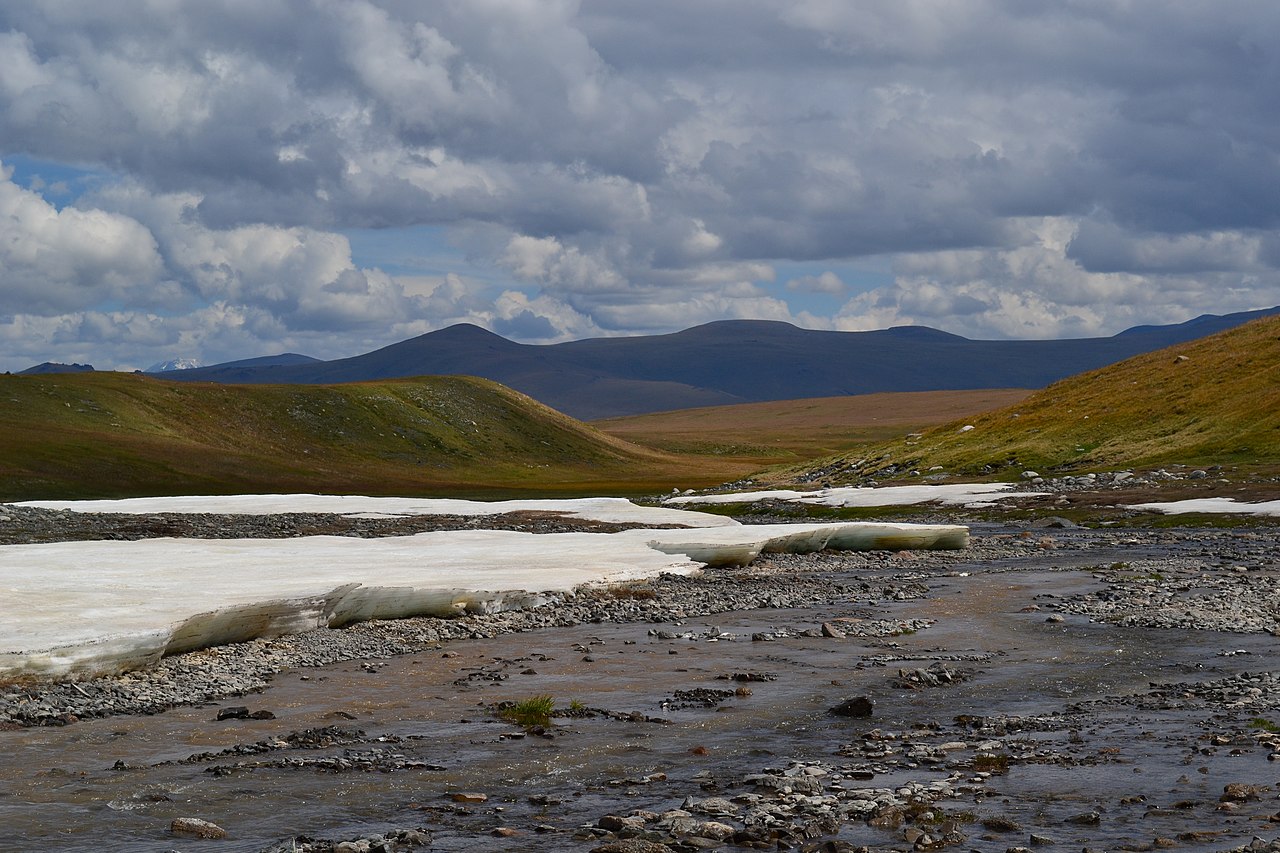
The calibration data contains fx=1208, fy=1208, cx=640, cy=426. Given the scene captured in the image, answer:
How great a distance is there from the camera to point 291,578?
32625mm

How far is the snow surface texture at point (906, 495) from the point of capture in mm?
74562

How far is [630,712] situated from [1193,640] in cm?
1353

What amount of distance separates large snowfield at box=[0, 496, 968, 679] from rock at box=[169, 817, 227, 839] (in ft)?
26.7

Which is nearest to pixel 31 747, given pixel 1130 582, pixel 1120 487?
pixel 1130 582

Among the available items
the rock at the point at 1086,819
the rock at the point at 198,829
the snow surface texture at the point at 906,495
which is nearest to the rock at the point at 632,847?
the rock at the point at 198,829

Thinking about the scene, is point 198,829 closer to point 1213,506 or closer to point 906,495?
point 1213,506

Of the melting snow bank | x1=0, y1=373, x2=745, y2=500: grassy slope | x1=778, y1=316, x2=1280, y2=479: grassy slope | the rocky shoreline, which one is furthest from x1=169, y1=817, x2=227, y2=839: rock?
x1=0, y1=373, x2=745, y2=500: grassy slope

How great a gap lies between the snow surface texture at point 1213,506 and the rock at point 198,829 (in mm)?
57157

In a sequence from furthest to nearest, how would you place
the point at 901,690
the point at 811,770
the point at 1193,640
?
the point at 1193,640 → the point at 901,690 → the point at 811,770

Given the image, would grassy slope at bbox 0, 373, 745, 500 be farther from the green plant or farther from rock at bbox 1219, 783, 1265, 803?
rock at bbox 1219, 783, 1265, 803

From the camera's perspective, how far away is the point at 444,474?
151m

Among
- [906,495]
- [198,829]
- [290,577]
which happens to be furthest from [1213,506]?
[198,829]

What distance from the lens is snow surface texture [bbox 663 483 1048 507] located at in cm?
7456

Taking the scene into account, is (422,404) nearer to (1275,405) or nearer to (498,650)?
(1275,405)
